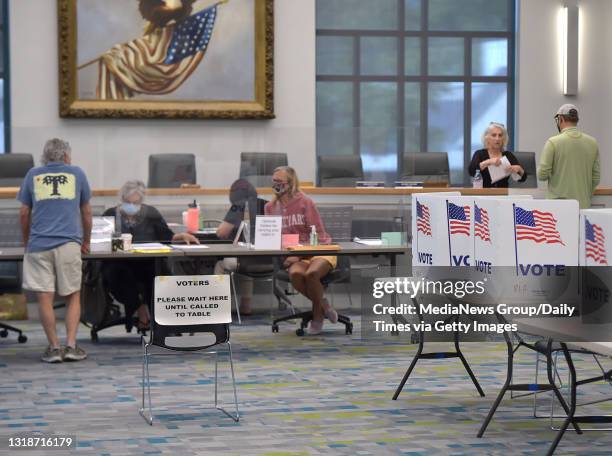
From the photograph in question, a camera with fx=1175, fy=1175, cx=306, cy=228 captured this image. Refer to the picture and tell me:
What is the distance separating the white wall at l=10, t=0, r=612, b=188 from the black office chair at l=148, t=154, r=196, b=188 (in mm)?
69

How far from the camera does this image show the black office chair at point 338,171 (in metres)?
9.98

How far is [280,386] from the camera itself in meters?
6.88

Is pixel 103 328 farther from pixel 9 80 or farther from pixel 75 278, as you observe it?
pixel 9 80

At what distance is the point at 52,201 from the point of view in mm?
7605

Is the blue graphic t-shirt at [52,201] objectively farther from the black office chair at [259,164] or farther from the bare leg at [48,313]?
the black office chair at [259,164]

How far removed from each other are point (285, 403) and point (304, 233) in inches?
113

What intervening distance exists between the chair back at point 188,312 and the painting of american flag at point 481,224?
132 cm

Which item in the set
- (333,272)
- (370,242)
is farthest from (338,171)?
(333,272)

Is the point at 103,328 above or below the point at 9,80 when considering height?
below

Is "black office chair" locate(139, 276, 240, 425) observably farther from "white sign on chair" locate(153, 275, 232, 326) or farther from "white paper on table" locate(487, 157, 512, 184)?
"white paper on table" locate(487, 157, 512, 184)

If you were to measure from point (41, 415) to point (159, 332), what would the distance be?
0.73m

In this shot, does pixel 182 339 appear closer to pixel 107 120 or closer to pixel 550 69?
pixel 107 120

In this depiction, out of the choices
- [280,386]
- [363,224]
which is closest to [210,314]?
[280,386]

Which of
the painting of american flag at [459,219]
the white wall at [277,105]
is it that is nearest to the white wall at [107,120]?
the white wall at [277,105]
